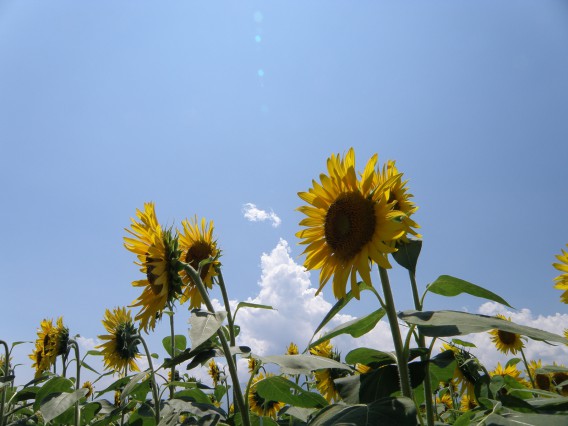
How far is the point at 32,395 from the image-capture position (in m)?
4.21

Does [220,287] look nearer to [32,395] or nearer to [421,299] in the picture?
[421,299]

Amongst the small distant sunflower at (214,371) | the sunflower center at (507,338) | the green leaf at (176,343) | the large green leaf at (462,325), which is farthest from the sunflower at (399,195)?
the small distant sunflower at (214,371)

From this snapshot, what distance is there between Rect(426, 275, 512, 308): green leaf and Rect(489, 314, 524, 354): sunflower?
581 centimetres

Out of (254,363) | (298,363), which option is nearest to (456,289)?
(298,363)

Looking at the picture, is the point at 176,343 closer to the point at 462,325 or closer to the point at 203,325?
the point at 203,325

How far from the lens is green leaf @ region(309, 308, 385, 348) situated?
1780mm

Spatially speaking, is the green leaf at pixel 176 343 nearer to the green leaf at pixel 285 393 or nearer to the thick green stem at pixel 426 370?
the green leaf at pixel 285 393

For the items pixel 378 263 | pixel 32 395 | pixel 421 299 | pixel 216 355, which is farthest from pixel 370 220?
pixel 32 395

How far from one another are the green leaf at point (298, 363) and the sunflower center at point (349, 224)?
610 millimetres

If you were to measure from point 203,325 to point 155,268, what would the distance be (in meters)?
1.01

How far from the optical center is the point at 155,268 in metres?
2.56

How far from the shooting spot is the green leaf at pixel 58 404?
8.42 feet

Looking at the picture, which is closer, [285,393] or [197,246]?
[285,393]

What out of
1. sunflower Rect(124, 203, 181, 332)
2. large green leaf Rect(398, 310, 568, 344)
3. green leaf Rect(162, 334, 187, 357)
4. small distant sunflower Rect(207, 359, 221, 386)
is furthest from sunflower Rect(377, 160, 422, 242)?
small distant sunflower Rect(207, 359, 221, 386)
